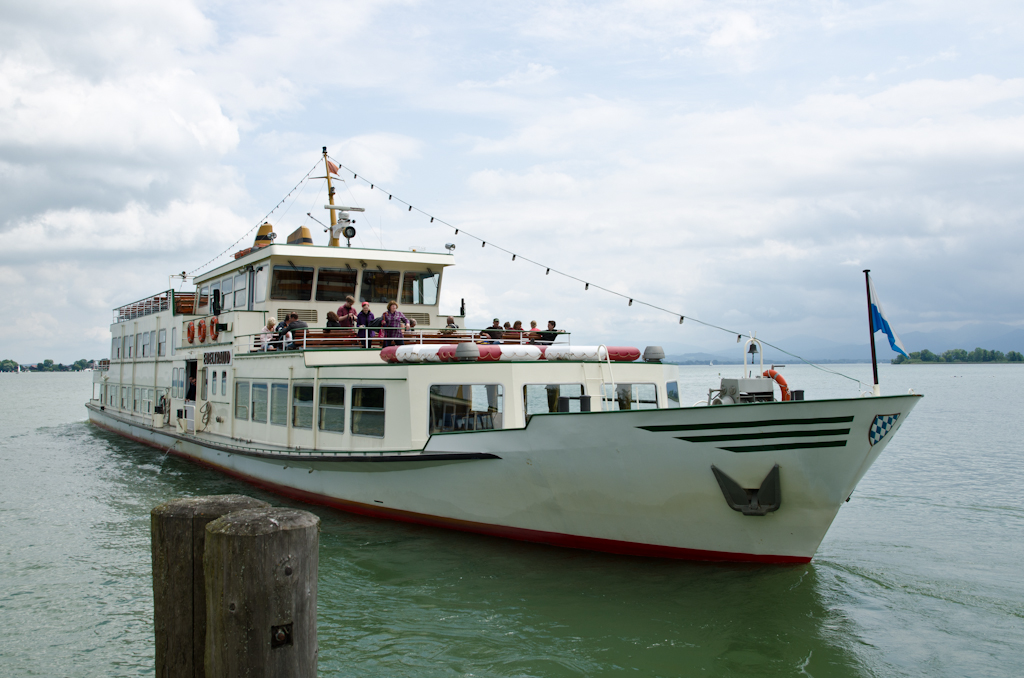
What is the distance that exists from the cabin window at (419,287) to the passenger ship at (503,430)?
0.03 meters

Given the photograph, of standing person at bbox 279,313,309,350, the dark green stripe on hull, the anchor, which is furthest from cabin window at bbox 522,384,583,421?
standing person at bbox 279,313,309,350

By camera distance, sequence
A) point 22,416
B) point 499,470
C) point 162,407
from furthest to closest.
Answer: point 22,416, point 162,407, point 499,470

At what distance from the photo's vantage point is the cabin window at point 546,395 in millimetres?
10992

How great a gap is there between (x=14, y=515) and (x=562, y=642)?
12.0 meters

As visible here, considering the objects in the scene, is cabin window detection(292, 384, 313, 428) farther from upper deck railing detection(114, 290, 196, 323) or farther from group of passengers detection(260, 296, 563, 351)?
upper deck railing detection(114, 290, 196, 323)

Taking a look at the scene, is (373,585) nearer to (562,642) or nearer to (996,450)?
(562,642)

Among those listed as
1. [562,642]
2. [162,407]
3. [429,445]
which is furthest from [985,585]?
[162,407]

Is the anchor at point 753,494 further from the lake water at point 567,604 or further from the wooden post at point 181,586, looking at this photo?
the wooden post at point 181,586

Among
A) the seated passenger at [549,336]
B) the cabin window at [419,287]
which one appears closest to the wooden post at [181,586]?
the seated passenger at [549,336]

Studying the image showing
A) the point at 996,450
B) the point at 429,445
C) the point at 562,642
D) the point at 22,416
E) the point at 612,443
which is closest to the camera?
the point at 562,642

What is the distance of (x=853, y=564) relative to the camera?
34.1 ft

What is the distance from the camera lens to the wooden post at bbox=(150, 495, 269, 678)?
11.9ft

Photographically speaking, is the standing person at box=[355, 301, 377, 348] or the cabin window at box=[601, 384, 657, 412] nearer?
the cabin window at box=[601, 384, 657, 412]

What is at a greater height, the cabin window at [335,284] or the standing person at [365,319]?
the cabin window at [335,284]
